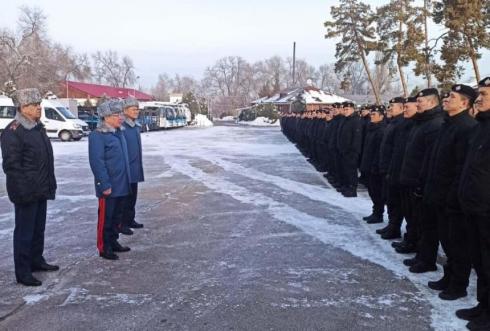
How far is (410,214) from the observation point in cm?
686

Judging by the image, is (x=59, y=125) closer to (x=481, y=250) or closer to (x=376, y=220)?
(x=376, y=220)

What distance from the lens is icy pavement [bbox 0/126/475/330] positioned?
185 inches

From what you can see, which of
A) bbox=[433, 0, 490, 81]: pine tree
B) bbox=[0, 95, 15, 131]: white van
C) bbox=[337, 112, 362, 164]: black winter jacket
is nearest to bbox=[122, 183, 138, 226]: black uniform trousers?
bbox=[337, 112, 362, 164]: black winter jacket

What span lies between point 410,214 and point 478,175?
2556 millimetres

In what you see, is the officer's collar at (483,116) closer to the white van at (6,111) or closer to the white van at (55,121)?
the white van at (55,121)

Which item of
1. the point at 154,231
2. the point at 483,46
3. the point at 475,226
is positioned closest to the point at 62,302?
the point at 154,231

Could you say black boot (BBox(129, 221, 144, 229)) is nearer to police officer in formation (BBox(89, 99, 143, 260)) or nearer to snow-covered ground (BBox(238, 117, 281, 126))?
police officer in formation (BBox(89, 99, 143, 260))

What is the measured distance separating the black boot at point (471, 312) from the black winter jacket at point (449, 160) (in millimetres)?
894

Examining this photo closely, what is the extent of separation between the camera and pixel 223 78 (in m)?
128

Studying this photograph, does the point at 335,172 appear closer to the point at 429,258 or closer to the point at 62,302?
the point at 429,258

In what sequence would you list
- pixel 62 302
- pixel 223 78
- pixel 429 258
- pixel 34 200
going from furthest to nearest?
pixel 223 78 < pixel 429 258 < pixel 34 200 < pixel 62 302

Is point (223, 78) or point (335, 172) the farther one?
point (223, 78)

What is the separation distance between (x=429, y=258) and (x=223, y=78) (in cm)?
12452

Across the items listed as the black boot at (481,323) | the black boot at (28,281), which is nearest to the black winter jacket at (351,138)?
the black boot at (481,323)
